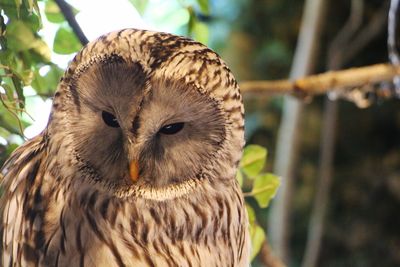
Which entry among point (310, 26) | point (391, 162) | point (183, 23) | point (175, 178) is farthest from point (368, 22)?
point (175, 178)

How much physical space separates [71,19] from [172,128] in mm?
180

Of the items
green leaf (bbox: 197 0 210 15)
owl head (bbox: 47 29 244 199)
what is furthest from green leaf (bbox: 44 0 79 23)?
green leaf (bbox: 197 0 210 15)

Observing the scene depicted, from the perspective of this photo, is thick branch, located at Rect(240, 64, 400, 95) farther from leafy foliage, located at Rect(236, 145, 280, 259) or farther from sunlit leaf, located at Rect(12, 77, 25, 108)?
sunlit leaf, located at Rect(12, 77, 25, 108)

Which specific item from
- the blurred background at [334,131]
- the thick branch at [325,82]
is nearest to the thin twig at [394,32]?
the thick branch at [325,82]

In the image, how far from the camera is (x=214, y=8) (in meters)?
3.26

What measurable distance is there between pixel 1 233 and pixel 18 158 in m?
0.09

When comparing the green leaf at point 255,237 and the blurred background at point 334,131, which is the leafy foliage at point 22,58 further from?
the blurred background at point 334,131

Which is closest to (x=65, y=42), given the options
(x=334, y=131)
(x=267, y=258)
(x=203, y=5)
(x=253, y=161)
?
(x=203, y=5)

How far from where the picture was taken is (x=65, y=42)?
0.89m

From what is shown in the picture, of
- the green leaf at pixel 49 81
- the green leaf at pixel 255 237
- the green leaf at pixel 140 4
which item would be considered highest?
the green leaf at pixel 140 4

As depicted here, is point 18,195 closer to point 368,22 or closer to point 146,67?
point 146,67

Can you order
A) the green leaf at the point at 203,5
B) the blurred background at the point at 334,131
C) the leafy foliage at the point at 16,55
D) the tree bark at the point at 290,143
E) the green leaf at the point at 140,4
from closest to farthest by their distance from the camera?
the leafy foliage at the point at 16,55
the green leaf at the point at 140,4
the green leaf at the point at 203,5
the tree bark at the point at 290,143
the blurred background at the point at 334,131

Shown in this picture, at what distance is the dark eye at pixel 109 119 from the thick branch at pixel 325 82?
30.8 inches

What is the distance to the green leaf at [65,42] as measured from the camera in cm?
89
